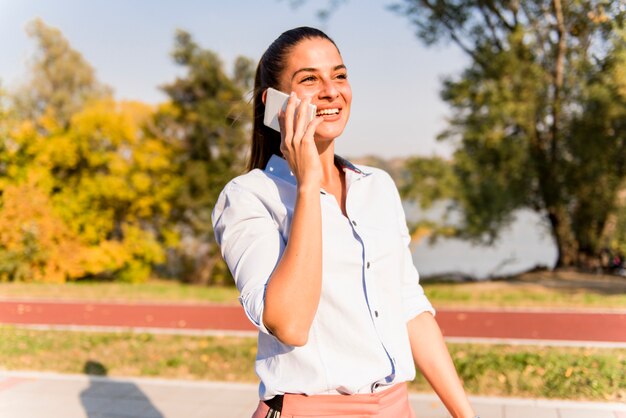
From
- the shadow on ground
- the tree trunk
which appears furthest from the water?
the shadow on ground

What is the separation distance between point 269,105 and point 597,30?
12.4 meters

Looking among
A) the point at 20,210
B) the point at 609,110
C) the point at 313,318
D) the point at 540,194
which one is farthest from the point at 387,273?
the point at 20,210

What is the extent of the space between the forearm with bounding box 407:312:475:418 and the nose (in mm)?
570

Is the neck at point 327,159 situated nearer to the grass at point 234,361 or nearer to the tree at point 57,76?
the grass at point 234,361

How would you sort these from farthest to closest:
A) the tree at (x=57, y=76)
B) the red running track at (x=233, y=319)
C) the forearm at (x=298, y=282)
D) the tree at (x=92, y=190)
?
the tree at (x=57, y=76) → the tree at (x=92, y=190) → the red running track at (x=233, y=319) → the forearm at (x=298, y=282)

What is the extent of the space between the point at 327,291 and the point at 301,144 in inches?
11.9

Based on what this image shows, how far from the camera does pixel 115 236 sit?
55.5 ft

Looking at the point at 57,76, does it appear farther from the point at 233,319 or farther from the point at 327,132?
the point at 327,132

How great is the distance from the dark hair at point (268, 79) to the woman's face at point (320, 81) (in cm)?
2

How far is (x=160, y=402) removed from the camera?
212 inches

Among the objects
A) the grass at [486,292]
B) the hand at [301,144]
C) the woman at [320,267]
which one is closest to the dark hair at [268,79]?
the woman at [320,267]

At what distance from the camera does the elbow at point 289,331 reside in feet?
4.33

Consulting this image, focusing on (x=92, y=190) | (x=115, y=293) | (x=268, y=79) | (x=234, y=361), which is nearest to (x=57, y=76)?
(x=92, y=190)

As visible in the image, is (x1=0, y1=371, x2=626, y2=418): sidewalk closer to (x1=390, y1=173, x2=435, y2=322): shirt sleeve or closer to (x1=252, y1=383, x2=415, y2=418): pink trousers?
(x1=390, y1=173, x2=435, y2=322): shirt sleeve
